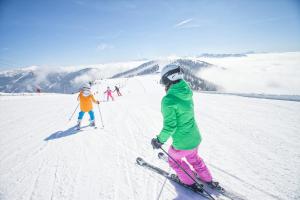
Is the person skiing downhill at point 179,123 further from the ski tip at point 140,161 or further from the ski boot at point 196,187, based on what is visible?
the ski tip at point 140,161

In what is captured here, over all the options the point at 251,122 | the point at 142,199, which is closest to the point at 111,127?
the point at 142,199

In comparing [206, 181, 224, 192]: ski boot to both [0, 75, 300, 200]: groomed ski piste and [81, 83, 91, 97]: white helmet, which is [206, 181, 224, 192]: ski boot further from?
[81, 83, 91, 97]: white helmet

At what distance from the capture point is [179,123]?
3322 mm

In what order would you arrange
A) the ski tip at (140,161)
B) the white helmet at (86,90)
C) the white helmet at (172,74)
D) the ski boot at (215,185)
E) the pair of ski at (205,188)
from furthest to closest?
the white helmet at (86,90) < the ski tip at (140,161) < the ski boot at (215,185) < the pair of ski at (205,188) < the white helmet at (172,74)

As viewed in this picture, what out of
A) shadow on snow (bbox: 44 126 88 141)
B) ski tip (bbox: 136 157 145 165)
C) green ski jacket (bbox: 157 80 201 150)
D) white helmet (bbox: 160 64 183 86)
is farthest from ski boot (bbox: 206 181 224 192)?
shadow on snow (bbox: 44 126 88 141)

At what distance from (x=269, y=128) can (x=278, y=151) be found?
6.56ft

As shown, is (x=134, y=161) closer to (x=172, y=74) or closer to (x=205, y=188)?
(x=205, y=188)

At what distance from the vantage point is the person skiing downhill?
314 centimetres

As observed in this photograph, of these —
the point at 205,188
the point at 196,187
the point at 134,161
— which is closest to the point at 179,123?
the point at 196,187

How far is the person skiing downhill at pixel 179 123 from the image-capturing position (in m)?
3.14

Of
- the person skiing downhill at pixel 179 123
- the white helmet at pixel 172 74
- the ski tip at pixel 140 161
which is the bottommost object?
the ski tip at pixel 140 161

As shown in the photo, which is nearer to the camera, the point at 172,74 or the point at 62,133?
the point at 172,74

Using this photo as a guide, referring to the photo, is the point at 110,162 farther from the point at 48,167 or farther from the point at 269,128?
the point at 269,128

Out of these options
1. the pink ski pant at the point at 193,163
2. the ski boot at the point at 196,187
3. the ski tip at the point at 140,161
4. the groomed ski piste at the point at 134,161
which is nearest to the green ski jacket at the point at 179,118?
the pink ski pant at the point at 193,163
